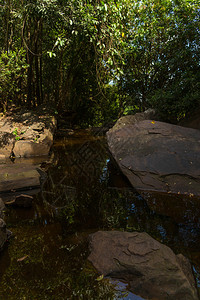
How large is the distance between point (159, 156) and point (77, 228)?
2.35 metres

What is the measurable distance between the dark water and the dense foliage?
157 inches

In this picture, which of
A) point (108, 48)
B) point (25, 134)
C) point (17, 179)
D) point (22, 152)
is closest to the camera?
point (17, 179)

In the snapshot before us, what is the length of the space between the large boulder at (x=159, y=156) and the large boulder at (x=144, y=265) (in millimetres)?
1926

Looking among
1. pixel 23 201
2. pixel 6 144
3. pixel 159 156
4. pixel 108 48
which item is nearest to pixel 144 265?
pixel 23 201

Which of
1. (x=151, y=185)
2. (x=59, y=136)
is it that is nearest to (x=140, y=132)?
(x=151, y=185)

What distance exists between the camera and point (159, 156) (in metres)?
4.54

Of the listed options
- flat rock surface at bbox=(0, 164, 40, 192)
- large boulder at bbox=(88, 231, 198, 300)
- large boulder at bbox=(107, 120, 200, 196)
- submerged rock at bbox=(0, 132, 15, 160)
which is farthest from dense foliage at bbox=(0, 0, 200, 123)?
large boulder at bbox=(88, 231, 198, 300)

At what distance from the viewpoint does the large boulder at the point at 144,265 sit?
1873mm

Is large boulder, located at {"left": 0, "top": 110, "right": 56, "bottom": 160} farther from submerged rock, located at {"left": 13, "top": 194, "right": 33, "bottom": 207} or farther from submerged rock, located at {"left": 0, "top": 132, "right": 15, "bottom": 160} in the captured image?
submerged rock, located at {"left": 13, "top": 194, "right": 33, "bottom": 207}

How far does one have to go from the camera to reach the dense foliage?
6.40 meters

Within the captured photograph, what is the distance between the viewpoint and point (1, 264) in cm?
224

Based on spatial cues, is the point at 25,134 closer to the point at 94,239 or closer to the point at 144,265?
the point at 94,239

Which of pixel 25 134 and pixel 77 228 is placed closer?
pixel 77 228

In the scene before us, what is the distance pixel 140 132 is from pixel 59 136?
240 inches
